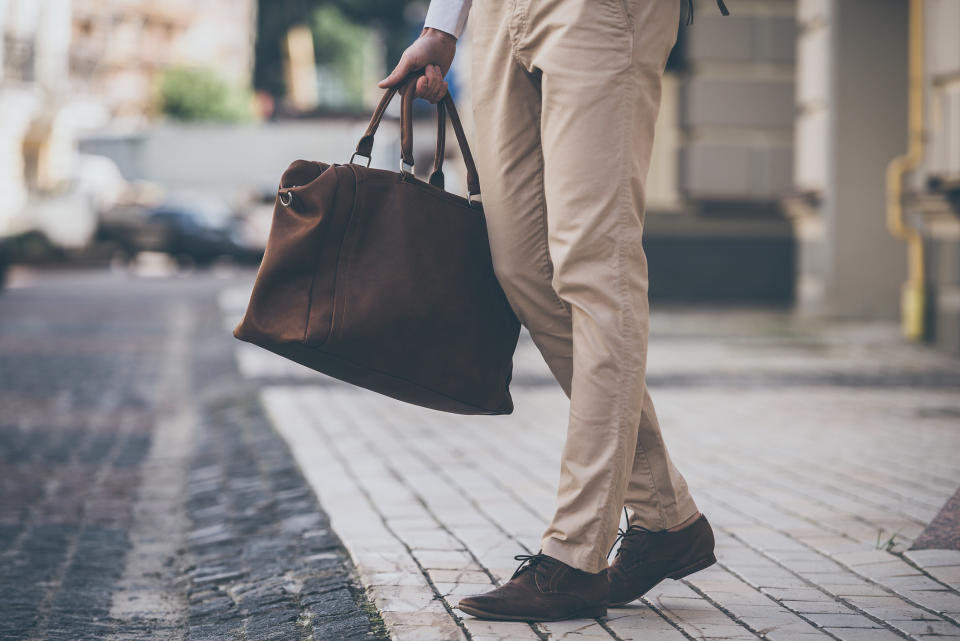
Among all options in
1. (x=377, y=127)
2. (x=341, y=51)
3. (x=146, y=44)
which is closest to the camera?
(x=377, y=127)

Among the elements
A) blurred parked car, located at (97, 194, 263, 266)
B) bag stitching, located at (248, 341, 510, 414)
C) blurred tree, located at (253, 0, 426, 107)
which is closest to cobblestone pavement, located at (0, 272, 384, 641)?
bag stitching, located at (248, 341, 510, 414)

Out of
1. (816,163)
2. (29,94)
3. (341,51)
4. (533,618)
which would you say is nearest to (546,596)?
(533,618)

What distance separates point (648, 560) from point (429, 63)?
117 cm

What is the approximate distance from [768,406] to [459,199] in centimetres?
416

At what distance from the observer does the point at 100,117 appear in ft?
198

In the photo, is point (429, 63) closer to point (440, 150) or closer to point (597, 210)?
point (440, 150)

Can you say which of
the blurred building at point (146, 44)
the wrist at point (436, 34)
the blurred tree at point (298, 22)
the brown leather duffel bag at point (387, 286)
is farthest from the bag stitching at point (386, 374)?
the blurred building at point (146, 44)

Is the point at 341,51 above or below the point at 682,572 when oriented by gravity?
above

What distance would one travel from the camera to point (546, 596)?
8.82ft

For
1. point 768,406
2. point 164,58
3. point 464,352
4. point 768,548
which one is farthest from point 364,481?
point 164,58

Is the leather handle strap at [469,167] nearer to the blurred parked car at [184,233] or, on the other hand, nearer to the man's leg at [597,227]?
the man's leg at [597,227]

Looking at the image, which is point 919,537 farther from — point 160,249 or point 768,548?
Answer: point 160,249

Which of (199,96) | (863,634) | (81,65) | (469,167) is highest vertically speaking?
(81,65)

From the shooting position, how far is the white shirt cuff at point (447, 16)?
2.88 m
